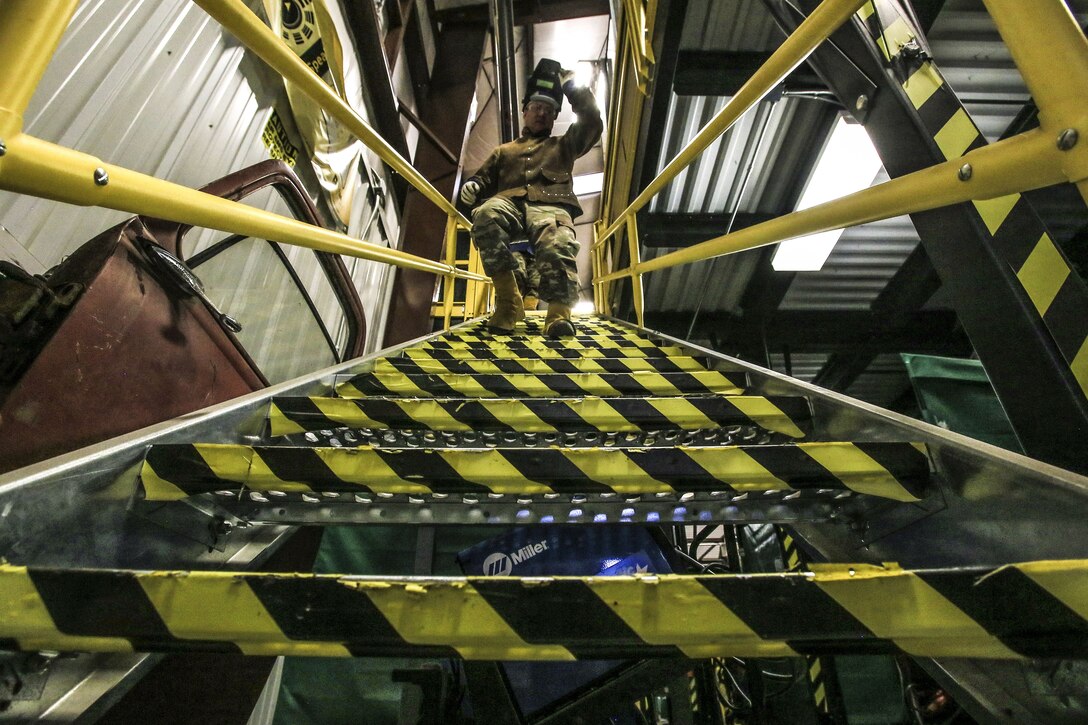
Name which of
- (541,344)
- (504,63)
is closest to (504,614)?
(541,344)

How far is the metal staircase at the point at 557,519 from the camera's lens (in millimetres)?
546

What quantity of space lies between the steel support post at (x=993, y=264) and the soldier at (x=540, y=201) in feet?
5.18

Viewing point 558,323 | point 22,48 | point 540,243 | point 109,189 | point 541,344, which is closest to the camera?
point 22,48

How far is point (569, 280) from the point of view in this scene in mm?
2814

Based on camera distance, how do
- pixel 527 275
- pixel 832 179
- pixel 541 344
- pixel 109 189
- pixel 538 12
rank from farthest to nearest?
1. pixel 538 12
2. pixel 527 275
3. pixel 832 179
4. pixel 541 344
5. pixel 109 189

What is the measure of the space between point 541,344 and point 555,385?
0.94 m

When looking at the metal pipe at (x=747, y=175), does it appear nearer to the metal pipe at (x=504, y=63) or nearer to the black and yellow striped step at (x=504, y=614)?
the black and yellow striped step at (x=504, y=614)

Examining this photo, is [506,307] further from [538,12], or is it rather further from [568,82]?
[538,12]

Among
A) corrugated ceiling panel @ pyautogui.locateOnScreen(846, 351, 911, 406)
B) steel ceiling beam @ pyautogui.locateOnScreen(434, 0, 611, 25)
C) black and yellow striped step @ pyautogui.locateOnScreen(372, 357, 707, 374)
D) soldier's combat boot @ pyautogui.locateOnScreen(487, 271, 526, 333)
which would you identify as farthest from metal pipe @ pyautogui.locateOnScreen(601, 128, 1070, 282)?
steel ceiling beam @ pyautogui.locateOnScreen(434, 0, 611, 25)

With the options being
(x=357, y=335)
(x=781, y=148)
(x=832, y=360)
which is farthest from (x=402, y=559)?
(x=832, y=360)

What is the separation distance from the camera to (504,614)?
557mm

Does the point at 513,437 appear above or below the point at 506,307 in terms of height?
below

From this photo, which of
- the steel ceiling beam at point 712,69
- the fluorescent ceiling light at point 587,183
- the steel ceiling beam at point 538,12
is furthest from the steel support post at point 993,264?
the fluorescent ceiling light at point 587,183

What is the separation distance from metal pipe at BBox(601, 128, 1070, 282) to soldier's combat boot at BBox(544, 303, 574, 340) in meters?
1.65
